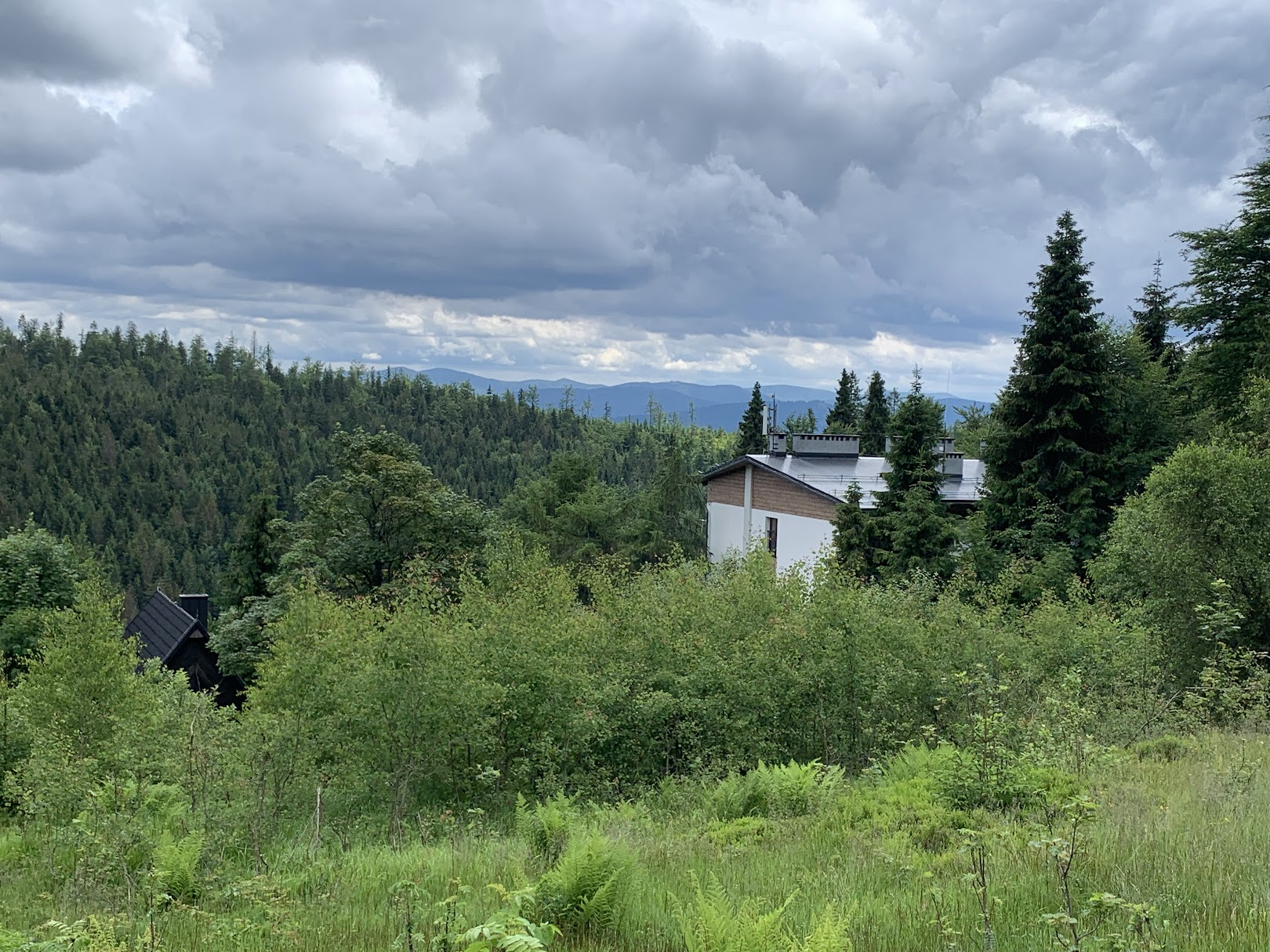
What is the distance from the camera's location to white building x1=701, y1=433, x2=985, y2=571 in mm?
33969

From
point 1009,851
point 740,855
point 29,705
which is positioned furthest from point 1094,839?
point 29,705

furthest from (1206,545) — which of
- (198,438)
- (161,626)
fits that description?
(198,438)

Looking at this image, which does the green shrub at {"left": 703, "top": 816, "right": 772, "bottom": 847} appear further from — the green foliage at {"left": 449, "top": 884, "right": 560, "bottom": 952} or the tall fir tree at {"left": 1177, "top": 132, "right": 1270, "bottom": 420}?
the tall fir tree at {"left": 1177, "top": 132, "right": 1270, "bottom": 420}

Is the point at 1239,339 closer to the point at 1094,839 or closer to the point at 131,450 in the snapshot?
the point at 1094,839

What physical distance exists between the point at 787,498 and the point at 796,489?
0.79m

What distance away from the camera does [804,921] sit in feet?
14.5

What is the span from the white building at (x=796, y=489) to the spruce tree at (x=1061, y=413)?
371 cm

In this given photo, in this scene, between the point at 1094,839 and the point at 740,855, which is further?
the point at 740,855

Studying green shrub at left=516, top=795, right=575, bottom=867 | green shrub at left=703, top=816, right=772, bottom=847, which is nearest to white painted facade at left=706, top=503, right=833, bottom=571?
green shrub at left=703, top=816, right=772, bottom=847

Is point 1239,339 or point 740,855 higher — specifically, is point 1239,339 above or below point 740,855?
above

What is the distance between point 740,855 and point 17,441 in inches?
5286

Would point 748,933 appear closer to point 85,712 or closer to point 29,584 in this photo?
point 85,712

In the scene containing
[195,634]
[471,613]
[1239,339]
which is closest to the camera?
[471,613]

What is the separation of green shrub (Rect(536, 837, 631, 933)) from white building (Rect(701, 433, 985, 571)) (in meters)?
26.6
